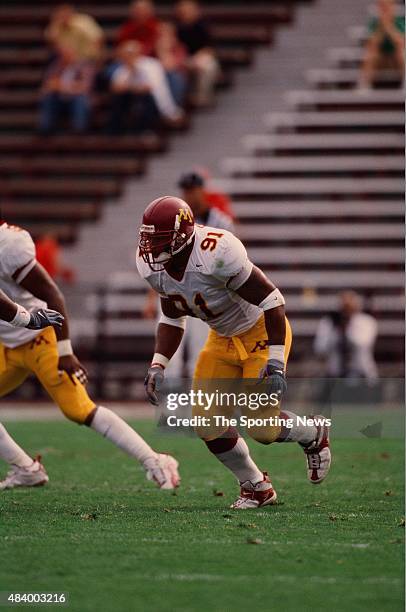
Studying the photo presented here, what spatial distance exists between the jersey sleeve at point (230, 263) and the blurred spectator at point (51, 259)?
7426mm

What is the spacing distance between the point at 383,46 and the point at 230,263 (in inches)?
405

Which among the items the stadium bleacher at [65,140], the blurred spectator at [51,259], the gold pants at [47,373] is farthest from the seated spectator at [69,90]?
the gold pants at [47,373]

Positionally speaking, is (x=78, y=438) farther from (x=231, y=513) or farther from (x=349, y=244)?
(x=349, y=244)

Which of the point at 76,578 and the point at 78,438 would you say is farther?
the point at 78,438

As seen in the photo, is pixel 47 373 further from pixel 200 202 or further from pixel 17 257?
pixel 200 202

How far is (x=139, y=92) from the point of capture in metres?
16.0

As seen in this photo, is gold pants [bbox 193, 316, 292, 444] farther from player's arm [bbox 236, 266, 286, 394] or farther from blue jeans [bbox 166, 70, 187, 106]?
blue jeans [bbox 166, 70, 187, 106]

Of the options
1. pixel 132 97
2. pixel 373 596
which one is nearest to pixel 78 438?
pixel 373 596

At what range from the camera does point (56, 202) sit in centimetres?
1608

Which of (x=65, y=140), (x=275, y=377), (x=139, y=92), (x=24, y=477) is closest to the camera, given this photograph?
(x=275, y=377)

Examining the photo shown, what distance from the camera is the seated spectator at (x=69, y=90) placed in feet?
53.2

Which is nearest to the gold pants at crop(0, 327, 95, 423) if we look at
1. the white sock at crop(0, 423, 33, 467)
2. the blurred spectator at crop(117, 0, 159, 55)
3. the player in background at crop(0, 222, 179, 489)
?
the player in background at crop(0, 222, 179, 489)

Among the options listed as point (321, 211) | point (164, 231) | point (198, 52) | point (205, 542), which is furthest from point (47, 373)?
point (198, 52)

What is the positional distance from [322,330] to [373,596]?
9137 millimetres
